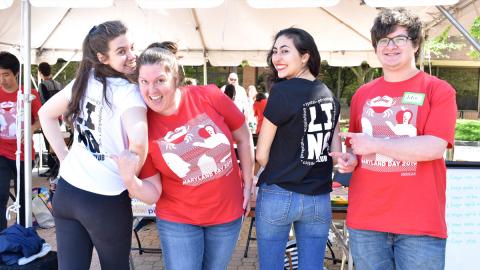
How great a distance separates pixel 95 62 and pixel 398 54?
1363 millimetres

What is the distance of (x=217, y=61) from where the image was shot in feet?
27.7

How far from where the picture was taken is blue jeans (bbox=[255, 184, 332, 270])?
79.3 inches

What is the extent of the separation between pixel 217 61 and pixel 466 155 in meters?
6.49

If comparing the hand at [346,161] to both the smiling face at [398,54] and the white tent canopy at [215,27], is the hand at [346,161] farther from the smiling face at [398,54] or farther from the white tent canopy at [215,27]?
the white tent canopy at [215,27]

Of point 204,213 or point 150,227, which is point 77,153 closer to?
point 204,213

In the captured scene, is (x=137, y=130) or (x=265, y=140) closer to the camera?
(x=137, y=130)

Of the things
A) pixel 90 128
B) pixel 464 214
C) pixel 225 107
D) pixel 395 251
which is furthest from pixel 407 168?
pixel 90 128

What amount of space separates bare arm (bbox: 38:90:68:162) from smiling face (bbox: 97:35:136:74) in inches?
11.5

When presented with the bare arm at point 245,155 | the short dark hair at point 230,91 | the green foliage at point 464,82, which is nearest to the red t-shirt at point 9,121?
the bare arm at point 245,155

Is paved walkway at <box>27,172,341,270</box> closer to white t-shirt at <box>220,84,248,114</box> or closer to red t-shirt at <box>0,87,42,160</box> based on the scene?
red t-shirt at <box>0,87,42,160</box>

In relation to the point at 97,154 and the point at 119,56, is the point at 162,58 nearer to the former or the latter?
the point at 119,56

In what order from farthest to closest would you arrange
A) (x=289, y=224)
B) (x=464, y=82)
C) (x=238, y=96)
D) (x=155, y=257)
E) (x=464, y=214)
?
(x=464, y=82) → (x=238, y=96) → (x=155, y=257) → (x=464, y=214) → (x=289, y=224)

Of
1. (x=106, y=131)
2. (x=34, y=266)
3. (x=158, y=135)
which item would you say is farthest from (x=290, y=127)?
(x=34, y=266)

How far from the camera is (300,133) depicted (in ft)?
6.56
